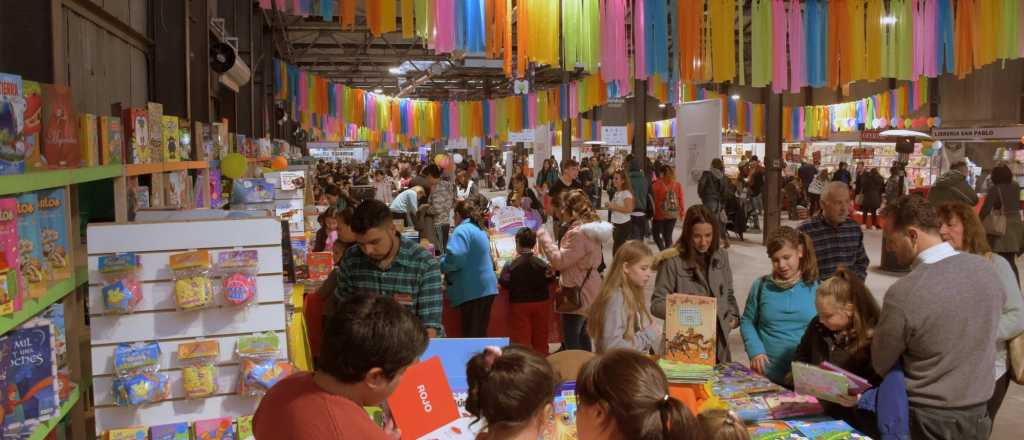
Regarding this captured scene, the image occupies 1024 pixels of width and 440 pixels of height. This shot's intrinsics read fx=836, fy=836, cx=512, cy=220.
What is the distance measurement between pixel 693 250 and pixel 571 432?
197 centimetres

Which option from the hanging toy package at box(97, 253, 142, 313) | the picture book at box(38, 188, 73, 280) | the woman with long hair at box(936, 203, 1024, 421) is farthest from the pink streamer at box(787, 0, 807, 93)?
the picture book at box(38, 188, 73, 280)

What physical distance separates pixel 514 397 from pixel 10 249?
58.5 inches

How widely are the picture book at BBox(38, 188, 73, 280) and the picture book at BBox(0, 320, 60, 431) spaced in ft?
0.89

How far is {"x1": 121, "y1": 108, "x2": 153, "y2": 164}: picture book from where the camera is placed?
3906 millimetres

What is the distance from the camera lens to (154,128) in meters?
4.32

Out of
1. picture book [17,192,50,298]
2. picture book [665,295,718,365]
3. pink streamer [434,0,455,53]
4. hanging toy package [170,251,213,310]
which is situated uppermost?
pink streamer [434,0,455,53]

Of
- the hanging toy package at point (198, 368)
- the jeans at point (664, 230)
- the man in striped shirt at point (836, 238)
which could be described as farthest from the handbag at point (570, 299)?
the jeans at point (664, 230)

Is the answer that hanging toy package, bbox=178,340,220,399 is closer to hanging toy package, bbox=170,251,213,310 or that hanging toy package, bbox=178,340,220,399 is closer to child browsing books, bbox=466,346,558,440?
hanging toy package, bbox=170,251,213,310

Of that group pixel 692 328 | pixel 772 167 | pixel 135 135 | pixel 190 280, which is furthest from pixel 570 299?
pixel 772 167

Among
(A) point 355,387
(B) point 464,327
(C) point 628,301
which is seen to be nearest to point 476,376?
(A) point 355,387

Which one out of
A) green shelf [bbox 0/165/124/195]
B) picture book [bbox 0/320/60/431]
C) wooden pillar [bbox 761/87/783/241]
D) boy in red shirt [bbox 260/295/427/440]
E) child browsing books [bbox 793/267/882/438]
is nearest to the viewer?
boy in red shirt [bbox 260/295/427/440]

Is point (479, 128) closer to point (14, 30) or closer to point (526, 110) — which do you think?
point (526, 110)

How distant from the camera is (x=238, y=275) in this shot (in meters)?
3.20

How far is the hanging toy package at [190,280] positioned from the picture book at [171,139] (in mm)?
1666
